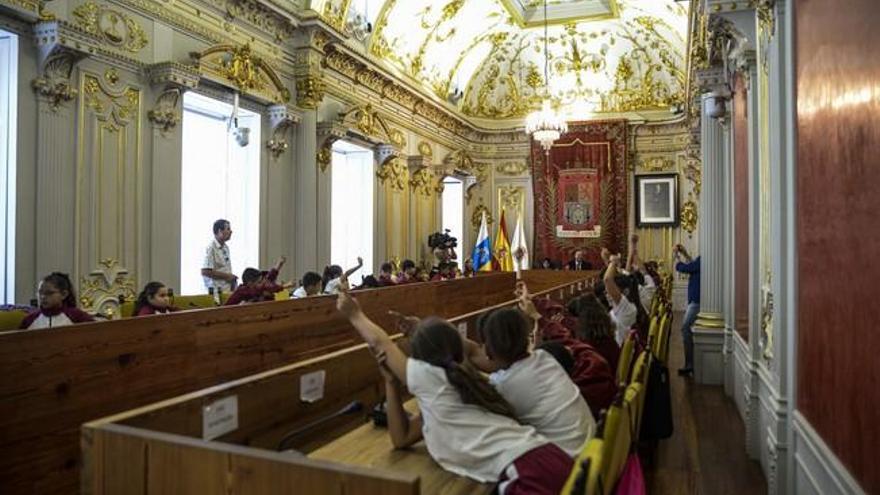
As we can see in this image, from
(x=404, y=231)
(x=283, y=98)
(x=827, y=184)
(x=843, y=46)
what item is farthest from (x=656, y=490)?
(x=404, y=231)

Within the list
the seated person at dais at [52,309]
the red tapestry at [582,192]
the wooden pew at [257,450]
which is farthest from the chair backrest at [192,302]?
the red tapestry at [582,192]

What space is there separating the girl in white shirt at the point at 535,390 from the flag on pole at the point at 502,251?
1241cm

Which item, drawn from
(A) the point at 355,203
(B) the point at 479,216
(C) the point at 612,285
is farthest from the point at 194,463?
(B) the point at 479,216

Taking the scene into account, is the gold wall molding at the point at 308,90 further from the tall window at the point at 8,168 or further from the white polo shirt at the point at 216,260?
the tall window at the point at 8,168

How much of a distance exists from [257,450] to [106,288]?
202 inches

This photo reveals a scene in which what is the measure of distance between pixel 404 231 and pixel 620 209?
5.77 m

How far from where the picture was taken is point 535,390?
205 cm

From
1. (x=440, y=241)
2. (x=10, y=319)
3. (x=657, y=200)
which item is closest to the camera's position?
(x=10, y=319)

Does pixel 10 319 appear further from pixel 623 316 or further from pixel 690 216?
pixel 690 216

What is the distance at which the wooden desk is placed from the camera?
1.87 m

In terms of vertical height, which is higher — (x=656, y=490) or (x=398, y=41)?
(x=398, y=41)

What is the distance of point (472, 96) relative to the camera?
15461 mm

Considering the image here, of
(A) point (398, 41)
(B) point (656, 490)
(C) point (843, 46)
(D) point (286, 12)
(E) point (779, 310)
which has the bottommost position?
(B) point (656, 490)

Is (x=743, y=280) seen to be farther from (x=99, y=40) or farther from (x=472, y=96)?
(x=472, y=96)
